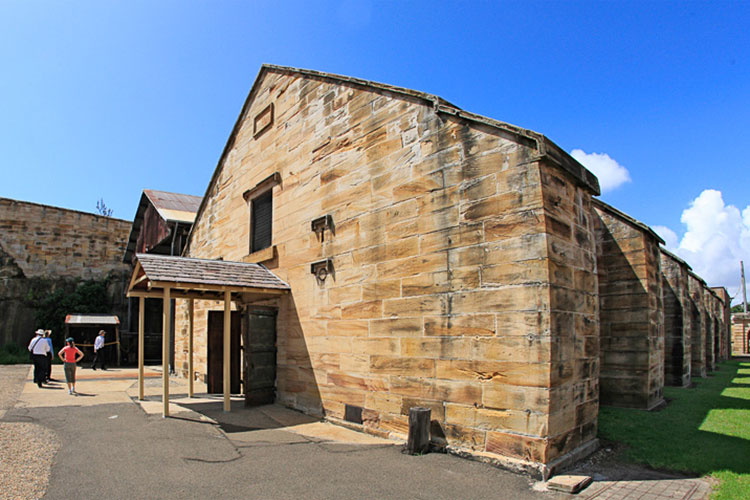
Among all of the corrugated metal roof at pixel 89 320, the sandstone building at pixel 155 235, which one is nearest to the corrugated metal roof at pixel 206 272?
the sandstone building at pixel 155 235

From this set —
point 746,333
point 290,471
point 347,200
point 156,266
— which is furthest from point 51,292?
point 746,333

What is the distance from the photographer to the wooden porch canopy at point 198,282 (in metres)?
7.84

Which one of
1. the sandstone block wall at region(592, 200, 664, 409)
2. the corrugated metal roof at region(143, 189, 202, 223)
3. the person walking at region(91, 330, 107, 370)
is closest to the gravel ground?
the sandstone block wall at region(592, 200, 664, 409)

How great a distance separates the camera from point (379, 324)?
23.1ft

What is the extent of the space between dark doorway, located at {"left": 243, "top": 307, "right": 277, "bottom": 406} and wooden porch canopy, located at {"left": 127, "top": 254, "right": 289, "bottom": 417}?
53 cm

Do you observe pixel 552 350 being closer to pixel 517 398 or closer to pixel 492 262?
pixel 517 398

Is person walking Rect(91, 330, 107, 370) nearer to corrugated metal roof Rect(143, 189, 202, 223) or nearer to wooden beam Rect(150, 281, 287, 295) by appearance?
corrugated metal roof Rect(143, 189, 202, 223)

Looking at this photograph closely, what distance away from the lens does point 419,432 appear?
5.81 meters

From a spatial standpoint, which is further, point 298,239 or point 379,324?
point 298,239

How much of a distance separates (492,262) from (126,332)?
22.2 m

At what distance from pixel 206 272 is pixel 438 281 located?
4840 millimetres

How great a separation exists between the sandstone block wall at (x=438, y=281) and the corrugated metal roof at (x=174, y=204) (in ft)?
35.3

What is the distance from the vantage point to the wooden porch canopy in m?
7.84

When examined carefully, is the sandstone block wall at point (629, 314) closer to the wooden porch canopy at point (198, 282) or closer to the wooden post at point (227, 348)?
the wooden porch canopy at point (198, 282)
